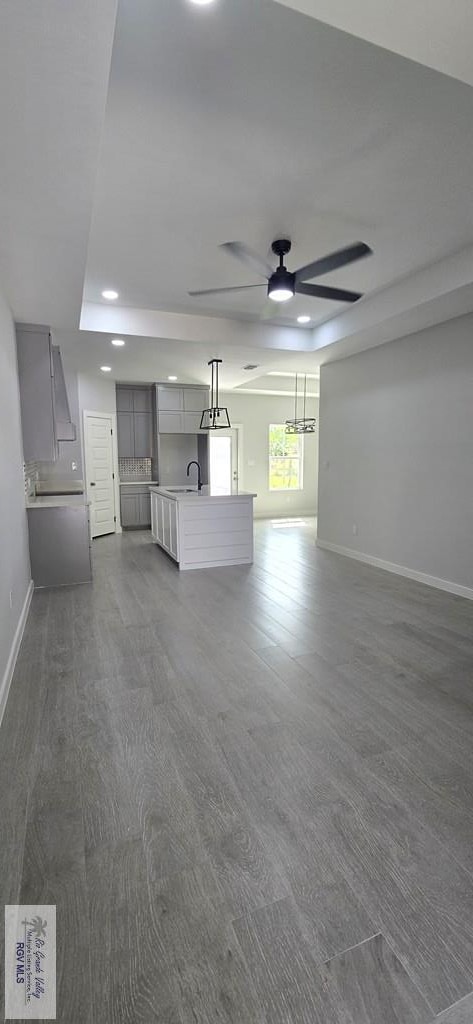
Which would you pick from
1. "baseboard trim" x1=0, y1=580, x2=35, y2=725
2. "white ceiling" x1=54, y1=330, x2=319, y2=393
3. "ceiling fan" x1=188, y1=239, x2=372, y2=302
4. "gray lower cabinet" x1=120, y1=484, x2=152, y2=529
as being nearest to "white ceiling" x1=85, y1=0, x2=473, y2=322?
"ceiling fan" x1=188, y1=239, x2=372, y2=302

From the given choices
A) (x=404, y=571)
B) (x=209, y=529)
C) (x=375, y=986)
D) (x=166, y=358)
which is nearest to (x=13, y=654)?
(x=375, y=986)

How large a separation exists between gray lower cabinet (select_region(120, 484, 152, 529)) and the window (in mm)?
2990

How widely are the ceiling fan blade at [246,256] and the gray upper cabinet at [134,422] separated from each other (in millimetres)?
5488

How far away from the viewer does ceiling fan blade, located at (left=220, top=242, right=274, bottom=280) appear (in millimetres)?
2554

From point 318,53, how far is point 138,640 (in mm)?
3326

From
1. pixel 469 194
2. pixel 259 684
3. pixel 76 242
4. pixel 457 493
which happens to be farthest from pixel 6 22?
pixel 457 493

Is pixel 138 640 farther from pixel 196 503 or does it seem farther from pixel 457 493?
pixel 457 493

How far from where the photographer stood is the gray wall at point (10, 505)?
2.70 meters

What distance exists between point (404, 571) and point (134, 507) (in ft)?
16.4

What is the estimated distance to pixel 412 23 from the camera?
1319 millimetres

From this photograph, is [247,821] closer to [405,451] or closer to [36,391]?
[36,391]

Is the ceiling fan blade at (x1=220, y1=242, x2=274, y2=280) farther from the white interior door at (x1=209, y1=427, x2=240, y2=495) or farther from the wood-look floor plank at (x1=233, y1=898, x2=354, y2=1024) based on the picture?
the white interior door at (x1=209, y1=427, x2=240, y2=495)

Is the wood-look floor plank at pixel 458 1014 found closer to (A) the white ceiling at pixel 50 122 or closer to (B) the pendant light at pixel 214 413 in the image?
(A) the white ceiling at pixel 50 122

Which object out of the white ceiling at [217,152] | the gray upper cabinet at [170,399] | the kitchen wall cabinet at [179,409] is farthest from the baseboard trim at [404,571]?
the gray upper cabinet at [170,399]
